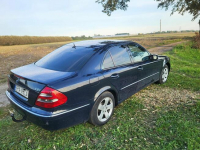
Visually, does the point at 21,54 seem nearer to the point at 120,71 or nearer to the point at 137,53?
the point at 137,53

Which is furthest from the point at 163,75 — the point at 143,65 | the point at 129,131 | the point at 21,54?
the point at 21,54

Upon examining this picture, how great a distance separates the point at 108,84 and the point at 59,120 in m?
1.08

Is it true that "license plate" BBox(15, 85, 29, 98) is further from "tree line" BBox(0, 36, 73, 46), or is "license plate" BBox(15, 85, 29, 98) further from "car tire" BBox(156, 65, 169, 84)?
"tree line" BBox(0, 36, 73, 46)

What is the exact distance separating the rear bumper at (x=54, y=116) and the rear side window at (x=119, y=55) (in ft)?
3.86

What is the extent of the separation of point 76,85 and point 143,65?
6.94 ft

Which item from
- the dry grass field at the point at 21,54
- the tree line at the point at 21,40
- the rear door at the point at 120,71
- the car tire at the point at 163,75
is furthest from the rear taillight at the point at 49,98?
the tree line at the point at 21,40

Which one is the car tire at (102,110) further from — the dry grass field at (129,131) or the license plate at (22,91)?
the license plate at (22,91)

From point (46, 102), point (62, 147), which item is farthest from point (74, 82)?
point (62, 147)

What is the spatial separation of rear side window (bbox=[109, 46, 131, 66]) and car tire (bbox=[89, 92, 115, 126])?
0.75 m

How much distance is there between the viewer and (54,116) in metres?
2.12

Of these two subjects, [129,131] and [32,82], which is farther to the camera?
[129,131]

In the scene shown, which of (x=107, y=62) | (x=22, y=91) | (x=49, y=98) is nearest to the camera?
(x=49, y=98)

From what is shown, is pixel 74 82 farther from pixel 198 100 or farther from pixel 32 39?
pixel 32 39

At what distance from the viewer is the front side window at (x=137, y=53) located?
3.64 metres
